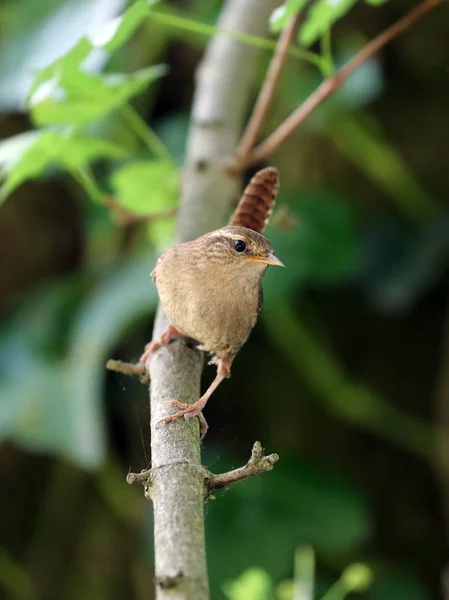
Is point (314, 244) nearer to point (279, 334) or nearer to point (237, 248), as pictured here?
point (279, 334)

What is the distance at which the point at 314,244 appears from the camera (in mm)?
2898

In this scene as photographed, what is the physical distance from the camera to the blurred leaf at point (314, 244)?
2.68m

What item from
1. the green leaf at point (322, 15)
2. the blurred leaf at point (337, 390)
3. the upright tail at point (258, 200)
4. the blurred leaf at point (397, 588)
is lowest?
the blurred leaf at point (397, 588)

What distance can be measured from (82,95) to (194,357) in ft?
2.22

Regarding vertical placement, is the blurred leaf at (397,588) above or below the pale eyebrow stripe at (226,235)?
below

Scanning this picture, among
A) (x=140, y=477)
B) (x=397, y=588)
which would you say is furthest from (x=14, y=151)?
(x=397, y=588)

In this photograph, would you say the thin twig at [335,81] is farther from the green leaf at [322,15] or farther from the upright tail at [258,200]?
the upright tail at [258,200]

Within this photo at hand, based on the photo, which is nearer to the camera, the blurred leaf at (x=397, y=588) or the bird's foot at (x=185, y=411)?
the bird's foot at (x=185, y=411)

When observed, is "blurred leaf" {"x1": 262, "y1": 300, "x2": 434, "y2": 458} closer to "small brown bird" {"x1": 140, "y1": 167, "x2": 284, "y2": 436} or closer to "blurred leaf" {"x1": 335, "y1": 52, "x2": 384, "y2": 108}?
"blurred leaf" {"x1": 335, "y1": 52, "x2": 384, "y2": 108}

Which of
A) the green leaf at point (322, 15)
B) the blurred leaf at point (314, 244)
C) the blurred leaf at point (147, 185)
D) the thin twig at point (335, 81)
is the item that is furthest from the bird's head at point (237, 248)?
the blurred leaf at point (314, 244)

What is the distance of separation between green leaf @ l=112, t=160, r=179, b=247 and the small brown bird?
525mm

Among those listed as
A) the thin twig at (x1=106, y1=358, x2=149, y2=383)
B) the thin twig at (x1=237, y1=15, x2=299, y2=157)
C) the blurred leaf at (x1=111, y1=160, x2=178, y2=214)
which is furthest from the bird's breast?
the blurred leaf at (x1=111, y1=160, x2=178, y2=214)

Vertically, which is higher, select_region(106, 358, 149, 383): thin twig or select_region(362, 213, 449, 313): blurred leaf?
select_region(362, 213, 449, 313): blurred leaf

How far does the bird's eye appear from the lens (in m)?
1.48
